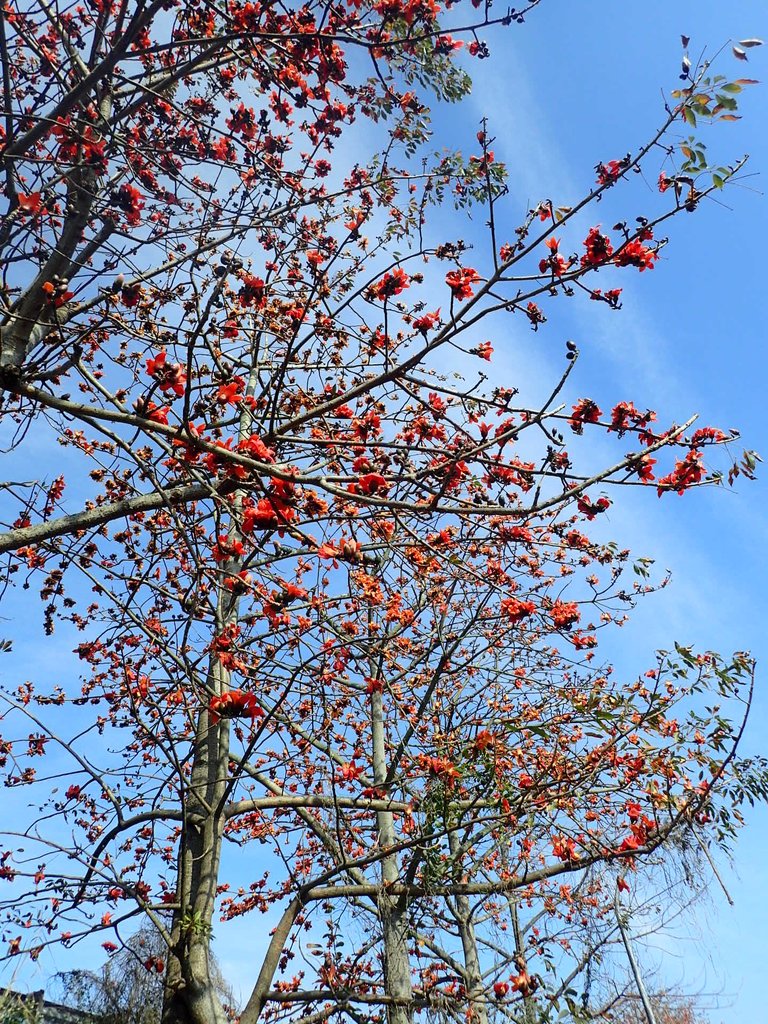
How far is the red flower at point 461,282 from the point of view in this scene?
305cm

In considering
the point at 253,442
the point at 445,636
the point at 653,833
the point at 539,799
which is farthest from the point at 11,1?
the point at 653,833

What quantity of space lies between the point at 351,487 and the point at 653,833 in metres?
3.28

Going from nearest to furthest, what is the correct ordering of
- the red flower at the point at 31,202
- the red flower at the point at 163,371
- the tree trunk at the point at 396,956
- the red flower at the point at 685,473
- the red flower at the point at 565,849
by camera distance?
the red flower at the point at 163,371
the red flower at the point at 685,473
the red flower at the point at 31,202
the red flower at the point at 565,849
the tree trunk at the point at 396,956

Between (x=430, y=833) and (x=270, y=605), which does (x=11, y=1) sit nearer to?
(x=270, y=605)

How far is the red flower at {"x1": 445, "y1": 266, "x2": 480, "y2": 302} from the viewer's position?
305 centimetres

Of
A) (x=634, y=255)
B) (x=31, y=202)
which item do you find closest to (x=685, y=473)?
(x=634, y=255)

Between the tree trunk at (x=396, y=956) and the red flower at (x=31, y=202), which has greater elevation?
the red flower at (x=31, y=202)

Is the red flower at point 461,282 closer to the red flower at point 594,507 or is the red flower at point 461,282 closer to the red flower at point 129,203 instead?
the red flower at point 594,507

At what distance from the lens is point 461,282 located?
3053 mm

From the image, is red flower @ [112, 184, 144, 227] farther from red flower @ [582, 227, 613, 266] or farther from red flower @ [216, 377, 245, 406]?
red flower @ [582, 227, 613, 266]

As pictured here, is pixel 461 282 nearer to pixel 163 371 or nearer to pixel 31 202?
pixel 163 371

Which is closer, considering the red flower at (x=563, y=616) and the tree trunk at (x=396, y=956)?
the red flower at (x=563, y=616)

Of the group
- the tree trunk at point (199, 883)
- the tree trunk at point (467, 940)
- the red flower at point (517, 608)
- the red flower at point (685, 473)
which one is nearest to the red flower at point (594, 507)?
the red flower at point (685, 473)

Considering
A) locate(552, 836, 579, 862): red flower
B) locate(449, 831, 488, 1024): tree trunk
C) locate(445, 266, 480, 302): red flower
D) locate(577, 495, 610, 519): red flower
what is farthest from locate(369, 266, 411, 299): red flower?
locate(449, 831, 488, 1024): tree trunk
